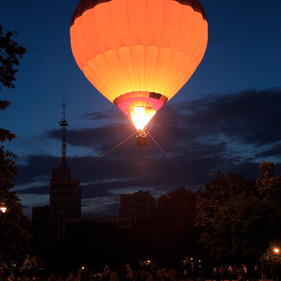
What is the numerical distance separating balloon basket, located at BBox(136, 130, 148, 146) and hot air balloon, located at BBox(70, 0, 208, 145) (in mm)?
28

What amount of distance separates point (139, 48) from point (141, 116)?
2.14 meters

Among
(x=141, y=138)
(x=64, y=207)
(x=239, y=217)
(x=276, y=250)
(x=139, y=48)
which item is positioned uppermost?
(x=64, y=207)

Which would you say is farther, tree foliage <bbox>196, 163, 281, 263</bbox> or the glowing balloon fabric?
Answer: tree foliage <bbox>196, 163, 281, 263</bbox>

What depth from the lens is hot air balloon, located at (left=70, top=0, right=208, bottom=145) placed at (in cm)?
1334

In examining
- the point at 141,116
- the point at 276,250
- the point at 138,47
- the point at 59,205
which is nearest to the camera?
the point at 138,47

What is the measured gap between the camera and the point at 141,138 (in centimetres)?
1448

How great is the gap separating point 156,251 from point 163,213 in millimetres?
7629

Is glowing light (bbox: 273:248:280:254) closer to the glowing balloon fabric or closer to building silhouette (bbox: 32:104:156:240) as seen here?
the glowing balloon fabric

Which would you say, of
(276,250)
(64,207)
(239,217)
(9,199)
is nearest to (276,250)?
(276,250)

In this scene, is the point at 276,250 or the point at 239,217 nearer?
the point at 276,250

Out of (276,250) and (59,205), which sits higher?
(59,205)

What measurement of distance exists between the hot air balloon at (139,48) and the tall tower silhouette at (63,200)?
139336mm

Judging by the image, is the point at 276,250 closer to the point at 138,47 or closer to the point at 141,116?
the point at 141,116

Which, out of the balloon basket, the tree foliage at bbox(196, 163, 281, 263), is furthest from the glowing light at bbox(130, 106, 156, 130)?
the tree foliage at bbox(196, 163, 281, 263)
